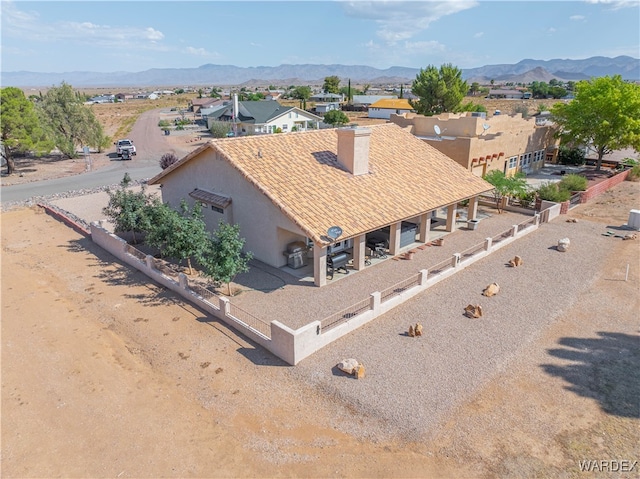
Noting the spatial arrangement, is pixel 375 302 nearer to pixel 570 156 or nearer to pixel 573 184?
pixel 573 184

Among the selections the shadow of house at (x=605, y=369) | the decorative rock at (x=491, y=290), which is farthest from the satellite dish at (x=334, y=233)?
the shadow of house at (x=605, y=369)

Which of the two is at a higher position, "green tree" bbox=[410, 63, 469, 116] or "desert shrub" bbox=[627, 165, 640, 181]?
"green tree" bbox=[410, 63, 469, 116]

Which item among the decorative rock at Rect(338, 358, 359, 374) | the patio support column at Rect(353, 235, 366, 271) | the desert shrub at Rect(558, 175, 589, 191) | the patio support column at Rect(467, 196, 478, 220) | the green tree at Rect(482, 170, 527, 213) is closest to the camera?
the decorative rock at Rect(338, 358, 359, 374)

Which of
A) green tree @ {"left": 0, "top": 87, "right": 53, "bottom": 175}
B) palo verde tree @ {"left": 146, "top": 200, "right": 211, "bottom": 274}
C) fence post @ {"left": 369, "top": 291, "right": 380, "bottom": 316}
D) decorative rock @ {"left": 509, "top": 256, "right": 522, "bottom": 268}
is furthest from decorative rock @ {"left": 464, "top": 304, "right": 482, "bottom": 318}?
green tree @ {"left": 0, "top": 87, "right": 53, "bottom": 175}

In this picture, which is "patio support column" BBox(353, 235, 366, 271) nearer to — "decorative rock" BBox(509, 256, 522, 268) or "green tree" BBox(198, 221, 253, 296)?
"green tree" BBox(198, 221, 253, 296)

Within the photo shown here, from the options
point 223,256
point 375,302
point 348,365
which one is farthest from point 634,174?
point 223,256

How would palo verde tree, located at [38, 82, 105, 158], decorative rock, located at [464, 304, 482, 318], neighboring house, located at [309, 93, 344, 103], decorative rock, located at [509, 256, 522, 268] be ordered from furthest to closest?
neighboring house, located at [309, 93, 344, 103], palo verde tree, located at [38, 82, 105, 158], decorative rock, located at [509, 256, 522, 268], decorative rock, located at [464, 304, 482, 318]

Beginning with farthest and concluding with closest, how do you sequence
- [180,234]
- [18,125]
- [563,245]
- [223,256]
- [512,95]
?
[512,95]
[18,125]
[563,245]
[180,234]
[223,256]
